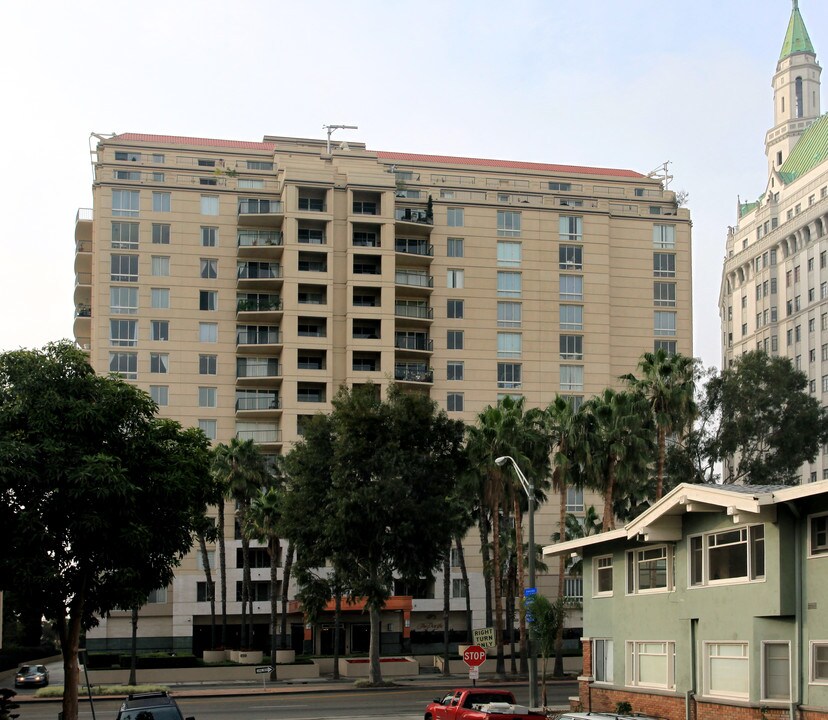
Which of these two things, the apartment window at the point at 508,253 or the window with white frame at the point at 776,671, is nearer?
the window with white frame at the point at 776,671

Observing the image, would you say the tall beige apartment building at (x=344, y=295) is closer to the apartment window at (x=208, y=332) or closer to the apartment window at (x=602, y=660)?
the apartment window at (x=208, y=332)

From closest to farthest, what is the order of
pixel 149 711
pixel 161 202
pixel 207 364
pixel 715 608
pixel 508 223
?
1. pixel 149 711
2. pixel 715 608
3. pixel 207 364
4. pixel 161 202
5. pixel 508 223

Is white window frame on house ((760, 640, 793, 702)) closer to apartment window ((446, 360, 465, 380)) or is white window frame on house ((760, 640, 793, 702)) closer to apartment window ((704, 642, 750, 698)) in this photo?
apartment window ((704, 642, 750, 698))

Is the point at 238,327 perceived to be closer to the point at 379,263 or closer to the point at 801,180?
the point at 379,263

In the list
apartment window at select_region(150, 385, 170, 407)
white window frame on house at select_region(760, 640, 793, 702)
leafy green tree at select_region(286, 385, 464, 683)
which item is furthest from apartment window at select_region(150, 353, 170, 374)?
white window frame on house at select_region(760, 640, 793, 702)

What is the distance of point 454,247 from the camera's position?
9375 cm

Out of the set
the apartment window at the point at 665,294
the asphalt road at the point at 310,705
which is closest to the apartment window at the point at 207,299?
the apartment window at the point at 665,294

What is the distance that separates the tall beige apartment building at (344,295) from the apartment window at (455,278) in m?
0.11

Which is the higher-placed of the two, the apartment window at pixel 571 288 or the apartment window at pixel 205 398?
the apartment window at pixel 571 288

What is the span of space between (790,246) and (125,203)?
76.4 m

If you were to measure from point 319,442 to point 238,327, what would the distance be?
2969cm

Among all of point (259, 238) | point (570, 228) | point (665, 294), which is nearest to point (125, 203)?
point (259, 238)

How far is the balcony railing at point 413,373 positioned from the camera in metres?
90.1

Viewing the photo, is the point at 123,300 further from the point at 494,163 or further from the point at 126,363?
the point at 494,163
